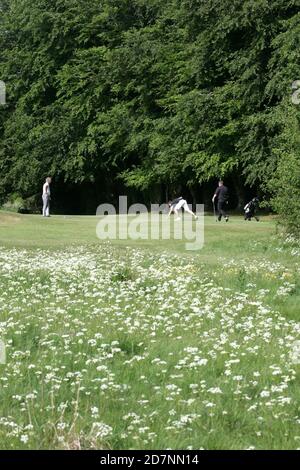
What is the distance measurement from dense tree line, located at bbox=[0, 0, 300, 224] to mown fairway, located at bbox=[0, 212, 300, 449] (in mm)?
25823

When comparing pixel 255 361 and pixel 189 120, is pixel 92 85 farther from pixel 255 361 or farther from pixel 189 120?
pixel 255 361

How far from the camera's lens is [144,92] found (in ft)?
178

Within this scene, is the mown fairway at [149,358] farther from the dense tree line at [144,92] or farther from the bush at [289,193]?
the dense tree line at [144,92]

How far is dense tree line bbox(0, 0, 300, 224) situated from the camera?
4509 cm

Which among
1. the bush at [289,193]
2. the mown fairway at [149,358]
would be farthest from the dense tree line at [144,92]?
the mown fairway at [149,358]

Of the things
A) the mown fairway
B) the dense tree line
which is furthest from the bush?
the dense tree line

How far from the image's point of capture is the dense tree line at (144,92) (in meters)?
45.1

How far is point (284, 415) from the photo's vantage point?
6.65 m

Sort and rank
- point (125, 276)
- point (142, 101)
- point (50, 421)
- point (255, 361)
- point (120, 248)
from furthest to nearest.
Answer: point (142, 101)
point (120, 248)
point (125, 276)
point (255, 361)
point (50, 421)

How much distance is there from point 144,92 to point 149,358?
47100 millimetres

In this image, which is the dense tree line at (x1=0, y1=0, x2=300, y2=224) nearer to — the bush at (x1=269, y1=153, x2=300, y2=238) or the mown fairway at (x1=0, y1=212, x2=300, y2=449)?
the bush at (x1=269, y1=153, x2=300, y2=238)
